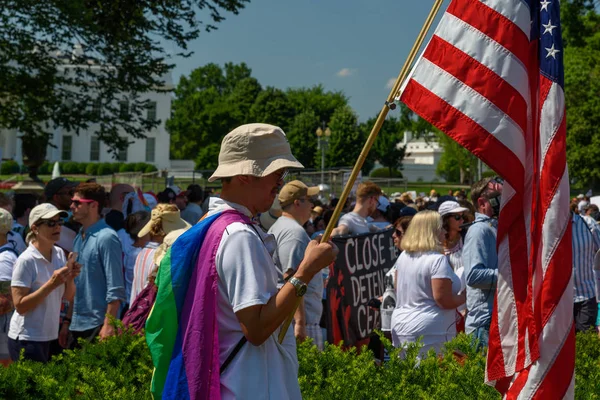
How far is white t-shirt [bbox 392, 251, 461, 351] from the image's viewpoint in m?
5.85

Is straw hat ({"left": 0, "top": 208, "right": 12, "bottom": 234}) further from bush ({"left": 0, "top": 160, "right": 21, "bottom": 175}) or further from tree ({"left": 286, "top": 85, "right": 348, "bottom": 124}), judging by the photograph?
tree ({"left": 286, "top": 85, "right": 348, "bottom": 124})

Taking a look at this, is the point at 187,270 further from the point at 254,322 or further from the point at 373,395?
the point at 373,395

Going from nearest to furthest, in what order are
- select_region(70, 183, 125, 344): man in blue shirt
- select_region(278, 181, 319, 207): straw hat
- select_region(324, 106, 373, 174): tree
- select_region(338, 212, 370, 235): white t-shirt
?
select_region(70, 183, 125, 344): man in blue shirt < select_region(278, 181, 319, 207): straw hat < select_region(338, 212, 370, 235): white t-shirt < select_region(324, 106, 373, 174): tree

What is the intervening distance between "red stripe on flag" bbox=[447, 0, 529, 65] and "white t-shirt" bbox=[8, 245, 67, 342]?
369 centimetres

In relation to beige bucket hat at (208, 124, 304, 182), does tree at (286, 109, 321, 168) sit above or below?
above

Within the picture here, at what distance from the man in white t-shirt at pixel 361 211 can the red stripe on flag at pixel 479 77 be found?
16.8 ft

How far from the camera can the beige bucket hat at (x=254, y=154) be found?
9.45 feet

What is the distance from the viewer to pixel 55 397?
169 inches

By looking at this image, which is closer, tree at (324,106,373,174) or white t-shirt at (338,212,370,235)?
white t-shirt at (338,212,370,235)

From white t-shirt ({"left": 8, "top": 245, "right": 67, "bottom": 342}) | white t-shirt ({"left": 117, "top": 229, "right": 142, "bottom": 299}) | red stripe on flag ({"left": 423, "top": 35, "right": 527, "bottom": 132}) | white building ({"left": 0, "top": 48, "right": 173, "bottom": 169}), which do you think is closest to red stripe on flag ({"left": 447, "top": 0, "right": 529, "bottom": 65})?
red stripe on flag ({"left": 423, "top": 35, "right": 527, "bottom": 132})

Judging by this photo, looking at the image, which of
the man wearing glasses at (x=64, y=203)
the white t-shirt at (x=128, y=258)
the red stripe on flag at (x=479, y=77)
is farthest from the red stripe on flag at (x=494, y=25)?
the man wearing glasses at (x=64, y=203)

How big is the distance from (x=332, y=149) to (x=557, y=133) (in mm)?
71835

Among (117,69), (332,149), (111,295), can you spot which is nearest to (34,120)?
(117,69)

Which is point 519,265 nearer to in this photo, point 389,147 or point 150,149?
point 389,147
